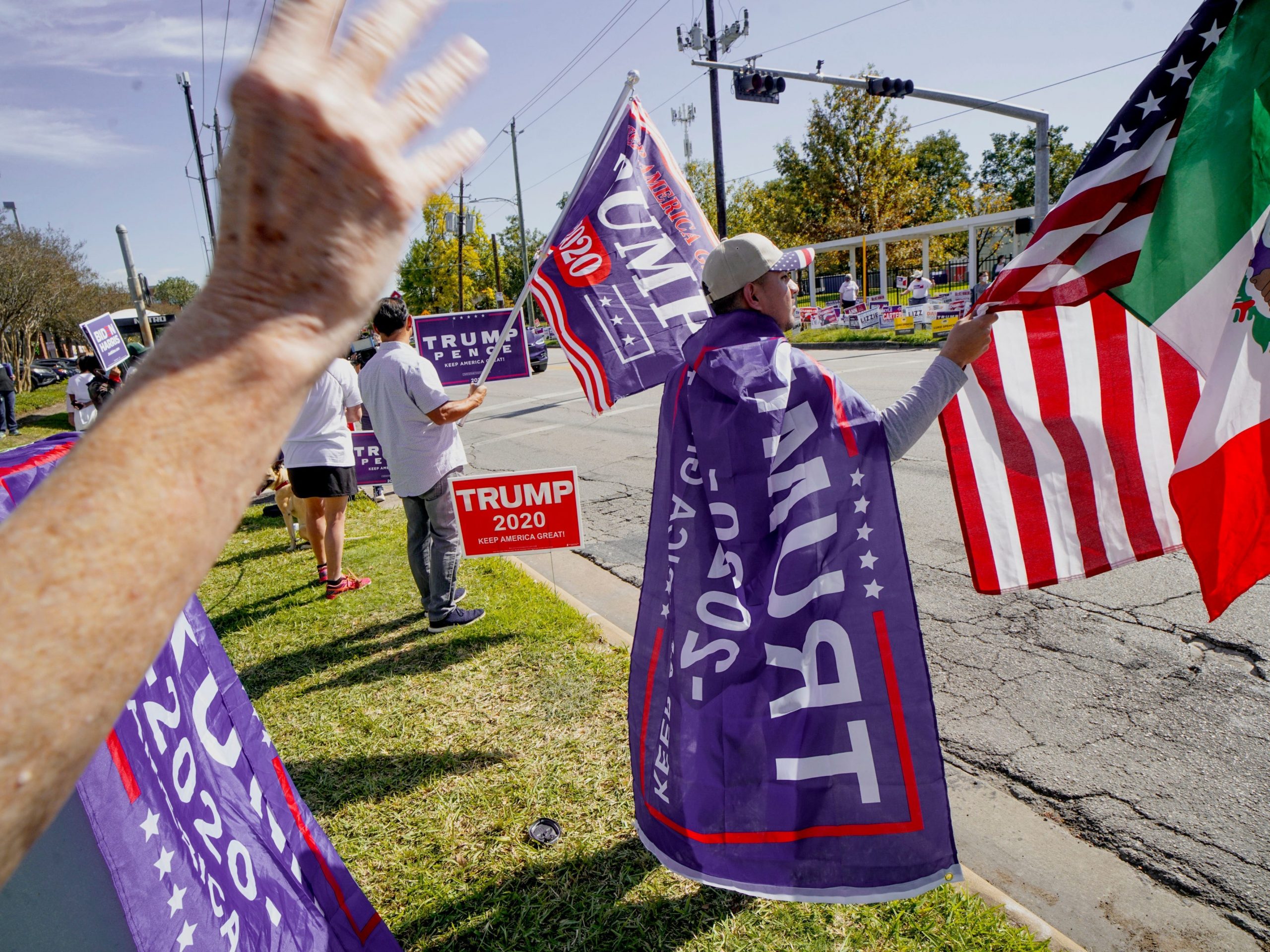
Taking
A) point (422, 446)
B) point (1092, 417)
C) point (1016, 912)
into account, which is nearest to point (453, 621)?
point (422, 446)

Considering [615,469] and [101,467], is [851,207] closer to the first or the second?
[615,469]

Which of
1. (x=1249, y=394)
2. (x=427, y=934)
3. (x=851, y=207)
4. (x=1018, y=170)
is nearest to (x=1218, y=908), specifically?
(x=1249, y=394)

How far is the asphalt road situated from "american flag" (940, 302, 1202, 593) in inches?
43.7

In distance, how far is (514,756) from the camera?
3.51 meters

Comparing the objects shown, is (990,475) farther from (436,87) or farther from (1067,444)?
(436,87)

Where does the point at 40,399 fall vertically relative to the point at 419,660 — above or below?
above

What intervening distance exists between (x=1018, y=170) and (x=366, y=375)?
61775 millimetres

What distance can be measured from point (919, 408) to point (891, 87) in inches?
550

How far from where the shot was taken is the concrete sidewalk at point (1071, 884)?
93.4 inches

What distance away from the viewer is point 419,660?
4594mm

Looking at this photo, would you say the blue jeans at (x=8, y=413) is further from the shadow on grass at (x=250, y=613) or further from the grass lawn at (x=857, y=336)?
the grass lawn at (x=857, y=336)

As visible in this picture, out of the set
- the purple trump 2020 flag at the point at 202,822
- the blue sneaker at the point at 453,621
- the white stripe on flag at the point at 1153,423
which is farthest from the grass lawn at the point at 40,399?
the white stripe on flag at the point at 1153,423

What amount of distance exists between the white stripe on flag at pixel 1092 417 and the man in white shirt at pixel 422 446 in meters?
3.28

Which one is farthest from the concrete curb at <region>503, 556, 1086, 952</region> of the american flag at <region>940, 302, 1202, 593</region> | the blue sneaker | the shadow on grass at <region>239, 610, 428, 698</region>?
the shadow on grass at <region>239, 610, 428, 698</region>
